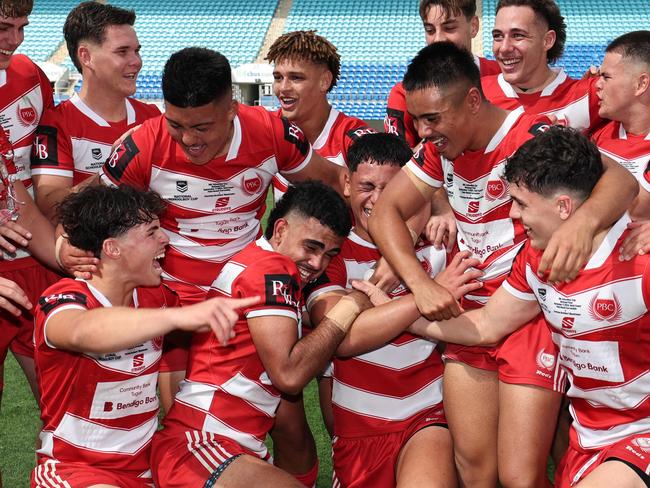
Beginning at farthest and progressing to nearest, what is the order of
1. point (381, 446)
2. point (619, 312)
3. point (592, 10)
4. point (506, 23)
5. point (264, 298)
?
1. point (592, 10)
2. point (506, 23)
3. point (381, 446)
4. point (264, 298)
5. point (619, 312)

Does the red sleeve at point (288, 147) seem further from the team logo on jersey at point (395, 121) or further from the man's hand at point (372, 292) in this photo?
the team logo on jersey at point (395, 121)

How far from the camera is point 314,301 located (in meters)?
3.81

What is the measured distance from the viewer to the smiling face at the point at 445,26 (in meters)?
5.16

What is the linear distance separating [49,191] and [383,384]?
6.88ft

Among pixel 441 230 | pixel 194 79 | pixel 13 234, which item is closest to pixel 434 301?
pixel 441 230

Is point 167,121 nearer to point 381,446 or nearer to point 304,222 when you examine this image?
point 304,222

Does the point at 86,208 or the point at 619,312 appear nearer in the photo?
the point at 619,312

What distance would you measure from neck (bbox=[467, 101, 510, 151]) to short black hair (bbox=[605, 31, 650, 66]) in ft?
3.19

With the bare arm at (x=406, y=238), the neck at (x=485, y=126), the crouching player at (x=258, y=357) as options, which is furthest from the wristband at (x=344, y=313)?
the neck at (x=485, y=126)

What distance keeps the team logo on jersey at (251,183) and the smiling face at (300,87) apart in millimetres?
965

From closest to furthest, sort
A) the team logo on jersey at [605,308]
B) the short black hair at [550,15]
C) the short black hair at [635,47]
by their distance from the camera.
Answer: the team logo on jersey at [605,308] < the short black hair at [635,47] < the short black hair at [550,15]

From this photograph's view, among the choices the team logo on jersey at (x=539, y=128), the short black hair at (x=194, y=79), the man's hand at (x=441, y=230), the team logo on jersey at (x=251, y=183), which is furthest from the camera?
the team logo on jersey at (x=251, y=183)

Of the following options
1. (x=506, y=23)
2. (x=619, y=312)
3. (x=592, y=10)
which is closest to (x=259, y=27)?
(x=592, y=10)

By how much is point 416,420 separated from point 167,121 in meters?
1.87
